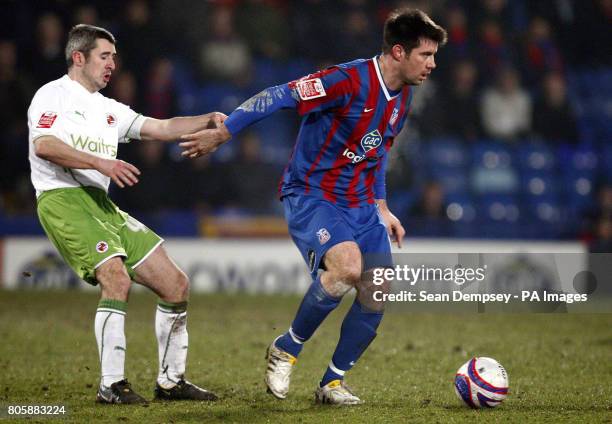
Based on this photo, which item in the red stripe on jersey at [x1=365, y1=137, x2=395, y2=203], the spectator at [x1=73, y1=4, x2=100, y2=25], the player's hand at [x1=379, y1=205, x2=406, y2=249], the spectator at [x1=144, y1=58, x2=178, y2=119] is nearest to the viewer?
the red stripe on jersey at [x1=365, y1=137, x2=395, y2=203]

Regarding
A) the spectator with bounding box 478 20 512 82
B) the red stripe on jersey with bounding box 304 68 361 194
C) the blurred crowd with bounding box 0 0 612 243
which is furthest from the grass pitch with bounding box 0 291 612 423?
the spectator with bounding box 478 20 512 82

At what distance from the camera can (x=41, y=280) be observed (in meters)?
13.8

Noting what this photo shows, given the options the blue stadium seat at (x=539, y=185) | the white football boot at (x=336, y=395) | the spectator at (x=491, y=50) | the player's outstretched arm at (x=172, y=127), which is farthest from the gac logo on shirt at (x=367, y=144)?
the spectator at (x=491, y=50)

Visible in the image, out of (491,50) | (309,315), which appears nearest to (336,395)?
(309,315)

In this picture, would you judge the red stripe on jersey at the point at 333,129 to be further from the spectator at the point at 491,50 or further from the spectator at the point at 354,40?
the spectator at the point at 491,50

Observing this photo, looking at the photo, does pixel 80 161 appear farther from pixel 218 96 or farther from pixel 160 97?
pixel 218 96

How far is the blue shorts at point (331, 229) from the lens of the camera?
5875 mm

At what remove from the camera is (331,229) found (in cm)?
Result: 588

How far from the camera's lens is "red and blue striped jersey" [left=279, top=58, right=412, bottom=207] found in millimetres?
5836

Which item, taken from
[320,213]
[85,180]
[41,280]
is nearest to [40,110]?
[85,180]

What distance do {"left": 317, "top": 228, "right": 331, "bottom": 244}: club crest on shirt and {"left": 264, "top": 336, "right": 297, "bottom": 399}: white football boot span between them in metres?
0.73

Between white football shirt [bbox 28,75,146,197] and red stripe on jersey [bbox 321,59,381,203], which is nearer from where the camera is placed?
white football shirt [bbox 28,75,146,197]

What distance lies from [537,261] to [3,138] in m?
7.91

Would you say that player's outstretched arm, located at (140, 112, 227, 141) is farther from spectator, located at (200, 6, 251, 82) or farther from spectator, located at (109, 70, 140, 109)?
spectator, located at (200, 6, 251, 82)
